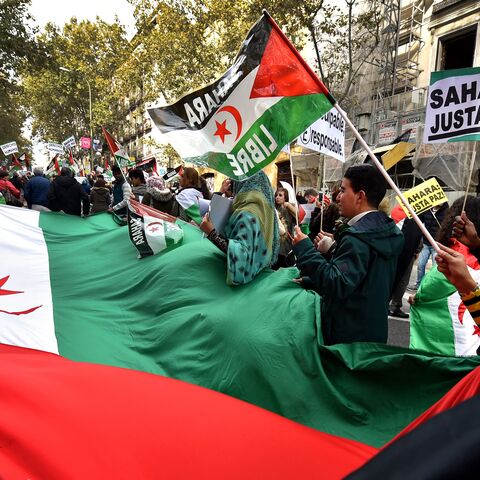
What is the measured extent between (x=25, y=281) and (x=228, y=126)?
5.67ft

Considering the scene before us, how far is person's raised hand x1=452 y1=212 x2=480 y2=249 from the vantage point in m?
2.66

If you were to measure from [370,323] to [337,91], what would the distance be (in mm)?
20382

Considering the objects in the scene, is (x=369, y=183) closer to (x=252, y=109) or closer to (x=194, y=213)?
(x=252, y=109)

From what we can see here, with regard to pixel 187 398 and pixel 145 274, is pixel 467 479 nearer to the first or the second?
pixel 187 398

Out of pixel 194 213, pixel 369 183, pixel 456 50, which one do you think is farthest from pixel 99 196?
pixel 456 50

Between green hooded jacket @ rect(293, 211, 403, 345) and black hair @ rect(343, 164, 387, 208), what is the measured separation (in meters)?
0.16

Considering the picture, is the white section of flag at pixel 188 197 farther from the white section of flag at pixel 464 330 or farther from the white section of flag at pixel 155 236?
the white section of flag at pixel 464 330

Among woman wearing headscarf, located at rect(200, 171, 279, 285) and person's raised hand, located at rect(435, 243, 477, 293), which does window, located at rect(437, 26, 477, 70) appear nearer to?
woman wearing headscarf, located at rect(200, 171, 279, 285)

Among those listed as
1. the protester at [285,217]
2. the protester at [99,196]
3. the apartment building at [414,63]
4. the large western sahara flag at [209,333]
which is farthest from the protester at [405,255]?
the apartment building at [414,63]

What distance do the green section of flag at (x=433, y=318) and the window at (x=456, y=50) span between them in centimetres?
1669

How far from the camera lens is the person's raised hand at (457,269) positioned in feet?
5.57

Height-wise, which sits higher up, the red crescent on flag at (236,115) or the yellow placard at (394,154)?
the red crescent on flag at (236,115)

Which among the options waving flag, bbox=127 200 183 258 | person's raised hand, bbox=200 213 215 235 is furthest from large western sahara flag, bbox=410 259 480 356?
waving flag, bbox=127 200 183 258

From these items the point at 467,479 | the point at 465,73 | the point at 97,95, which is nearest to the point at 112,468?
the point at 467,479
